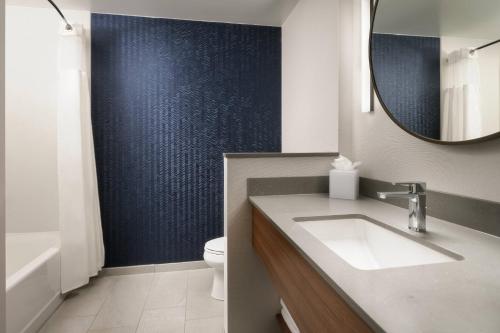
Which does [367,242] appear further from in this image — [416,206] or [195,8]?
[195,8]

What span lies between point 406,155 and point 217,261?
4.83 feet

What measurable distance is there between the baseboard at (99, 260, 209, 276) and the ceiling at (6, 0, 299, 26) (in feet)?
7.41

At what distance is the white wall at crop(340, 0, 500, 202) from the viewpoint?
97 centimetres

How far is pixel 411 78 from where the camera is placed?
1.25 m

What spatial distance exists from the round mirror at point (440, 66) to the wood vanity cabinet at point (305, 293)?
0.69 m

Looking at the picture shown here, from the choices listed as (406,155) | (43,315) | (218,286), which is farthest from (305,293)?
(43,315)

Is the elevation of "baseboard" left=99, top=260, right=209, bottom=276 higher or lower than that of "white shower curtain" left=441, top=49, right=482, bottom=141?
lower

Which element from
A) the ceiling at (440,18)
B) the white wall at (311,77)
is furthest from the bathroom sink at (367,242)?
the white wall at (311,77)

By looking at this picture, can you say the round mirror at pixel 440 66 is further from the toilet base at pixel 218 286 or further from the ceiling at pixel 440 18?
the toilet base at pixel 218 286

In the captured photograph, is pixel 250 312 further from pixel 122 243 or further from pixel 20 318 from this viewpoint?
pixel 122 243

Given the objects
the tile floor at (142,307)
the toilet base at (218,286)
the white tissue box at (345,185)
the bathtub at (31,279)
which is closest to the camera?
the white tissue box at (345,185)

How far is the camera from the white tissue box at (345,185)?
1514mm

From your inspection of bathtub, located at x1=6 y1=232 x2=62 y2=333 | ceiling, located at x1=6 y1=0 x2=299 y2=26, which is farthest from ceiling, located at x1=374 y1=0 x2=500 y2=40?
bathtub, located at x1=6 y1=232 x2=62 y2=333

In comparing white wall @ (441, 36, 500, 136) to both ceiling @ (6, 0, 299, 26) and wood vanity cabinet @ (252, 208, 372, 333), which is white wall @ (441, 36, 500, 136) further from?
ceiling @ (6, 0, 299, 26)
